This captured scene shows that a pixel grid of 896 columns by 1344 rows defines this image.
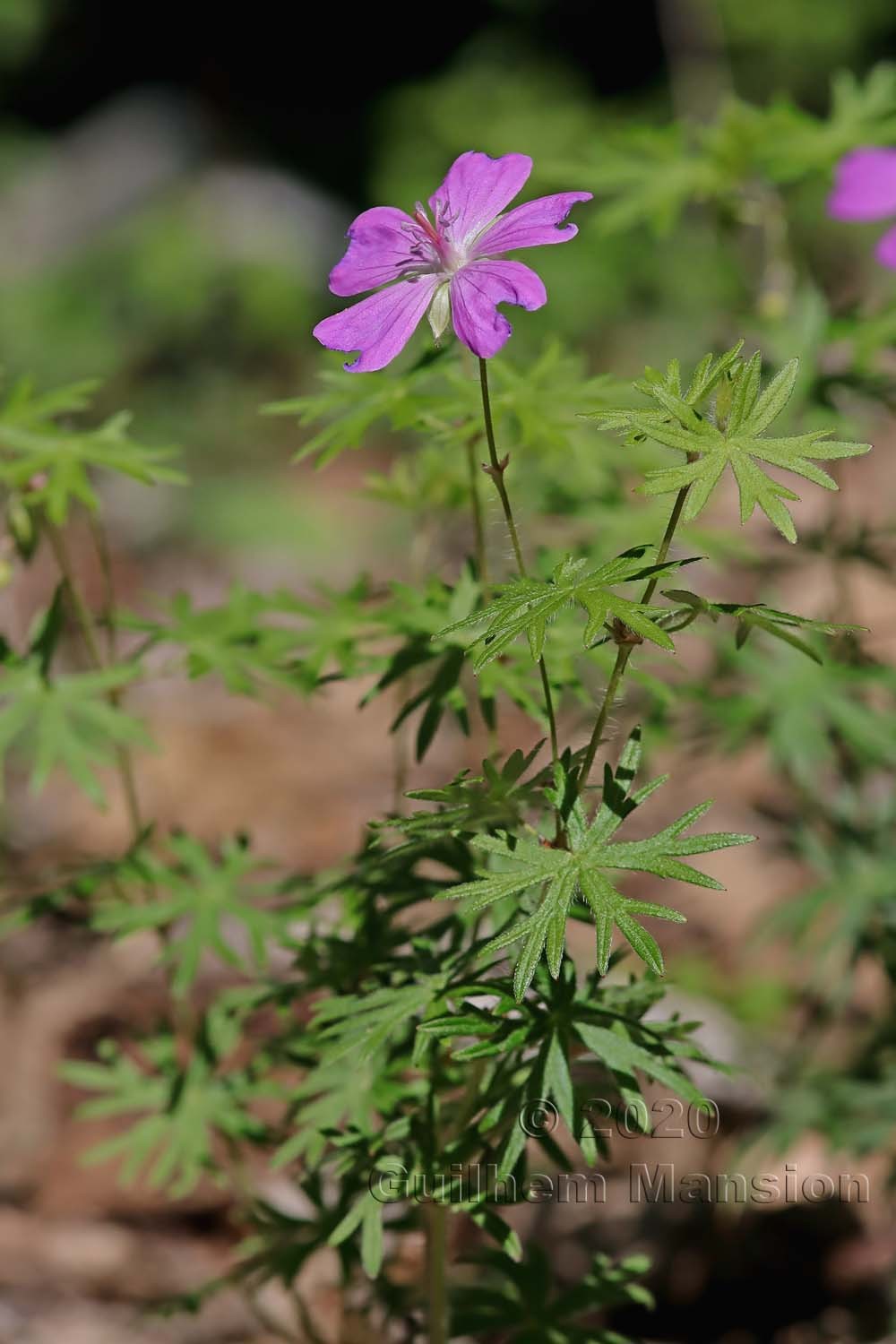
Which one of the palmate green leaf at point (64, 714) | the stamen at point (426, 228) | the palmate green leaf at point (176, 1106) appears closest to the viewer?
the stamen at point (426, 228)

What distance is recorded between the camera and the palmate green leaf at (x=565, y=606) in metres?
1.04

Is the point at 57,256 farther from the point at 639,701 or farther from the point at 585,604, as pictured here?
the point at 585,604

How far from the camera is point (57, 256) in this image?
19.7 feet

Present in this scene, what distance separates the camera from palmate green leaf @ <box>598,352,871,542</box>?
1.06 metres

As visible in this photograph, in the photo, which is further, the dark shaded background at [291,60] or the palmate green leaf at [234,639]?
the dark shaded background at [291,60]

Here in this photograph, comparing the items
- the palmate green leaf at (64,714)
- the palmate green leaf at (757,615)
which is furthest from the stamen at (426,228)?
the palmate green leaf at (64,714)

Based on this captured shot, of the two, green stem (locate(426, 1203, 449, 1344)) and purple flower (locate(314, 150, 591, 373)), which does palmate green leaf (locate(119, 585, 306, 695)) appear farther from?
green stem (locate(426, 1203, 449, 1344))

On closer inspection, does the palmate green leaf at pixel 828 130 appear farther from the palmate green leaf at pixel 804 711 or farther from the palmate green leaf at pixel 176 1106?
the palmate green leaf at pixel 176 1106

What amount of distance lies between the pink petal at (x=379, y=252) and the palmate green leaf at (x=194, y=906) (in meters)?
0.82

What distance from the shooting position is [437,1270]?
146 cm

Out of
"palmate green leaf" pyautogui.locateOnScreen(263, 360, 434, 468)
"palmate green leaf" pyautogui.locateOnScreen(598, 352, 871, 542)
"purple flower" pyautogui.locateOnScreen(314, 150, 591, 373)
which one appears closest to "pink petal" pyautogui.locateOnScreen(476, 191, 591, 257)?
"purple flower" pyautogui.locateOnScreen(314, 150, 591, 373)

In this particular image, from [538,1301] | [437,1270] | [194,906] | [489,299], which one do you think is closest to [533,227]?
[489,299]

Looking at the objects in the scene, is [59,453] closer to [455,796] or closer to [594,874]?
[455,796]

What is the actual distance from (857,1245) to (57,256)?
17.3 feet
